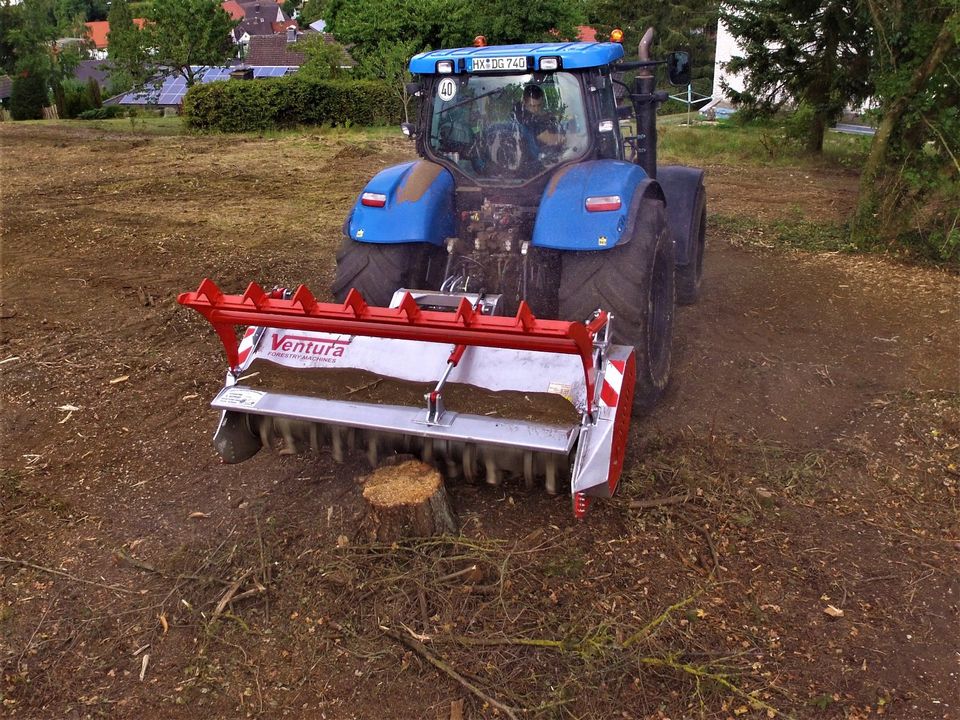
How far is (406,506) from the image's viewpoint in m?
3.35

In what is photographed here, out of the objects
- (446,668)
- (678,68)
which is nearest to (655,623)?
(446,668)

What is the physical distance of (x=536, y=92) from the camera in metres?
4.21

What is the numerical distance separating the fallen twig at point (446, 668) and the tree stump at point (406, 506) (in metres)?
0.49

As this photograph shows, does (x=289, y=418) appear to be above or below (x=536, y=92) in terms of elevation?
below

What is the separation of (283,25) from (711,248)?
73.2 metres

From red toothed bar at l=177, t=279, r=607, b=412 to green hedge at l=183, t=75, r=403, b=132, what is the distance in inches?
607

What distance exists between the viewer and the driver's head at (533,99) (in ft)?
13.8

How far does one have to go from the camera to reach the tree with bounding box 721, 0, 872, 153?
10.4 m

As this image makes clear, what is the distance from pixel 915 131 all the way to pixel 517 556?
5955 mm

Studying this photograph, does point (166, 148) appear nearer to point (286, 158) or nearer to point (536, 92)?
point (286, 158)

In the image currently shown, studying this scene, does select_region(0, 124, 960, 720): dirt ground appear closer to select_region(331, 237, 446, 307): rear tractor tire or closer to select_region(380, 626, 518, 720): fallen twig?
select_region(380, 626, 518, 720): fallen twig

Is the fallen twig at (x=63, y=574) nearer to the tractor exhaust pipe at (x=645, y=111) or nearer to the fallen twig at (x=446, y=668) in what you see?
the fallen twig at (x=446, y=668)

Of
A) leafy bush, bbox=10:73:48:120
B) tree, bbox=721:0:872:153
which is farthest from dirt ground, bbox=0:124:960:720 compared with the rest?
leafy bush, bbox=10:73:48:120

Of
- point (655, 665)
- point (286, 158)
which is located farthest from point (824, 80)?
point (655, 665)
